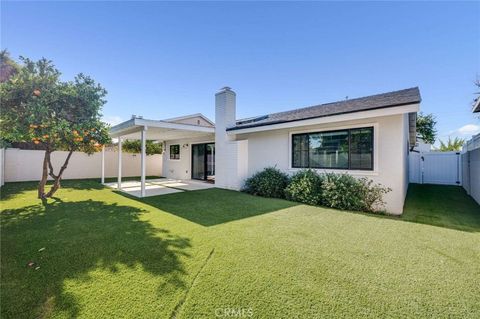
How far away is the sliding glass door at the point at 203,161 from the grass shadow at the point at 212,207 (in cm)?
544

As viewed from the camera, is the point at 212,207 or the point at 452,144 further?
the point at 452,144

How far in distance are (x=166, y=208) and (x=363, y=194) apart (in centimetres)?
662

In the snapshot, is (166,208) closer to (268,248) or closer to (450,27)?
(268,248)

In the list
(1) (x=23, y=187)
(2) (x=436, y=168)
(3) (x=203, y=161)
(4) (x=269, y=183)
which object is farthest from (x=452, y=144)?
(1) (x=23, y=187)

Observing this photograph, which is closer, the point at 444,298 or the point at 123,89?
the point at 444,298

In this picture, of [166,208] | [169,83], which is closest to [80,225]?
[166,208]

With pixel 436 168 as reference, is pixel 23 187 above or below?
below

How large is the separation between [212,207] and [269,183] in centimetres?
319

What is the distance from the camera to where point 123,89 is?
12.5 metres

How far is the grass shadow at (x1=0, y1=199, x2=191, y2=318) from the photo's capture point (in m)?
2.56

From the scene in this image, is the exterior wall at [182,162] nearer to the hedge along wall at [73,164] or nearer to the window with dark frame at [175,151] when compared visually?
the window with dark frame at [175,151]

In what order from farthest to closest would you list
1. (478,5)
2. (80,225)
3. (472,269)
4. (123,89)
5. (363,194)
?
(123,89)
(363,194)
(478,5)
(80,225)
(472,269)

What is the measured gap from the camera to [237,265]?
3.31 m

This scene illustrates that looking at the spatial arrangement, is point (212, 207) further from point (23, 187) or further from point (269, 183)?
point (23, 187)
